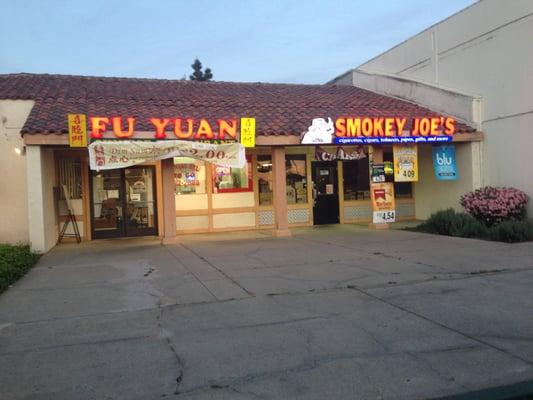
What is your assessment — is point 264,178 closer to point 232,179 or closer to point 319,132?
point 232,179

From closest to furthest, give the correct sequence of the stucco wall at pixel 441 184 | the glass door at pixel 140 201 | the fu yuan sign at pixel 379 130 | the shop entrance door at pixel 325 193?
the fu yuan sign at pixel 379 130
the stucco wall at pixel 441 184
the glass door at pixel 140 201
the shop entrance door at pixel 325 193

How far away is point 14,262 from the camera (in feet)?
34.0

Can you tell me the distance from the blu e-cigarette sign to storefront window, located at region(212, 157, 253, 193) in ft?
19.0

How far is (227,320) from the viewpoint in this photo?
6.56 meters

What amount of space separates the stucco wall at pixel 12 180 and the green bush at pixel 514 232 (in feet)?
37.1

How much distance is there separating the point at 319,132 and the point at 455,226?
4.31 meters

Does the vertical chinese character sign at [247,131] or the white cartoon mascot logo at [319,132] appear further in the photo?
the white cartoon mascot logo at [319,132]

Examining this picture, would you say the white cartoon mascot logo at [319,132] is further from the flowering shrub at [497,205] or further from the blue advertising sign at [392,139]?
the flowering shrub at [497,205]

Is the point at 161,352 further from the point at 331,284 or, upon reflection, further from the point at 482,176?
the point at 482,176

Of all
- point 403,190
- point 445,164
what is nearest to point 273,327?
point 445,164

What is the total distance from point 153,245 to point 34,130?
398 cm

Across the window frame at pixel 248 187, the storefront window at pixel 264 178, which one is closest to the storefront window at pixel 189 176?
the window frame at pixel 248 187

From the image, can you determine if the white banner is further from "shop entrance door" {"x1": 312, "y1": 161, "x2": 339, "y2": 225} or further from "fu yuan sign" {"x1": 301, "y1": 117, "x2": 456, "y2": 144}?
"shop entrance door" {"x1": 312, "y1": 161, "x2": 339, "y2": 225}

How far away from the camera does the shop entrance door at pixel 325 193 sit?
18.3m
